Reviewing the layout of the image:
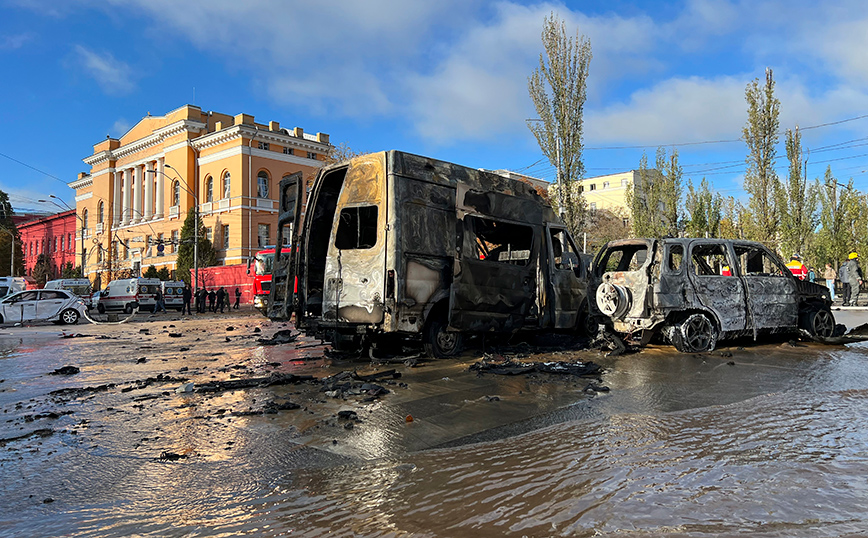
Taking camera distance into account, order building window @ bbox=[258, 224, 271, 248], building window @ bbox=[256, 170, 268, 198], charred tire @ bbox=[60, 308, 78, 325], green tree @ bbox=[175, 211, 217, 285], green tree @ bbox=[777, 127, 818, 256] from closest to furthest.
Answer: charred tire @ bbox=[60, 308, 78, 325], green tree @ bbox=[777, 127, 818, 256], green tree @ bbox=[175, 211, 217, 285], building window @ bbox=[256, 170, 268, 198], building window @ bbox=[258, 224, 271, 248]

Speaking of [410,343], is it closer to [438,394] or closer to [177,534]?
[438,394]

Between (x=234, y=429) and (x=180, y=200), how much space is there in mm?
55335

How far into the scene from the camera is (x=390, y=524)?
285 centimetres

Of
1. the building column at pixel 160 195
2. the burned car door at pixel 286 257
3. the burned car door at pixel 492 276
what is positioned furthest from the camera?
the building column at pixel 160 195

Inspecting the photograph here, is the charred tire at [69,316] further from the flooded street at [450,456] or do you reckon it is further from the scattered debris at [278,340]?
the flooded street at [450,456]

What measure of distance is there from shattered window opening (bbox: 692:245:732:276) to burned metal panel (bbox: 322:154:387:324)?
5.10 meters

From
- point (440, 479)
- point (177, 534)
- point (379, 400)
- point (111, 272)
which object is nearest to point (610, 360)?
point (379, 400)

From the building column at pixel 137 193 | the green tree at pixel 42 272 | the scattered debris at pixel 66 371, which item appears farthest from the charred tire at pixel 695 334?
the green tree at pixel 42 272

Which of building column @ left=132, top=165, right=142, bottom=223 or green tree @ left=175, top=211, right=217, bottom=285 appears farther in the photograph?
building column @ left=132, top=165, right=142, bottom=223

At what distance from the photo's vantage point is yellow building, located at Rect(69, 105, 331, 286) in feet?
161

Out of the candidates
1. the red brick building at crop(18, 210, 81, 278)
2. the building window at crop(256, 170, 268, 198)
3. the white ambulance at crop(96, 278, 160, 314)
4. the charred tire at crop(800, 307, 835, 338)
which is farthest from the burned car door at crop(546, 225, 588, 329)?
the red brick building at crop(18, 210, 81, 278)

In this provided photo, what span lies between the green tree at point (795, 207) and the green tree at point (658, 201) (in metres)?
5.95

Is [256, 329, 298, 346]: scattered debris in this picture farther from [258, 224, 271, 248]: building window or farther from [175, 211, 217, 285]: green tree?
[175, 211, 217, 285]: green tree

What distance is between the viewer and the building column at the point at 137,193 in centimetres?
5953
